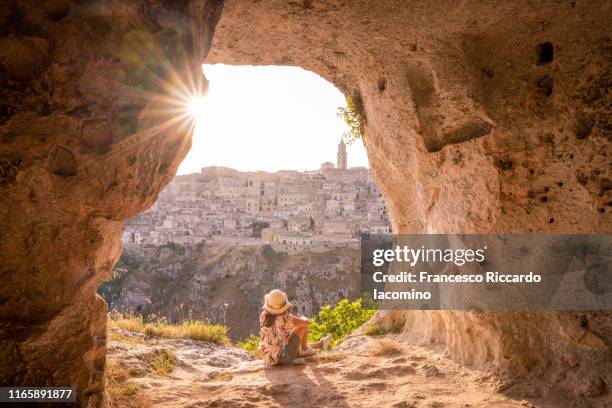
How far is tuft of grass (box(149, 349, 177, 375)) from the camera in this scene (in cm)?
505

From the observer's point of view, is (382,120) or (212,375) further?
(382,120)

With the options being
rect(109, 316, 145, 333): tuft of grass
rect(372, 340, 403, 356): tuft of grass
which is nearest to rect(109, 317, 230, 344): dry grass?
rect(109, 316, 145, 333): tuft of grass

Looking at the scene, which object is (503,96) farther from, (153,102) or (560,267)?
(153,102)

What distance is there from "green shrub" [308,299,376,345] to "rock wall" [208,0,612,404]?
4336 millimetres

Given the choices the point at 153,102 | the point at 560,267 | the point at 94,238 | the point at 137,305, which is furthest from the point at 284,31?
the point at 137,305

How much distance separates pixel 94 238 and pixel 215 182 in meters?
93.4

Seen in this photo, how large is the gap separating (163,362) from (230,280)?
47.8 meters

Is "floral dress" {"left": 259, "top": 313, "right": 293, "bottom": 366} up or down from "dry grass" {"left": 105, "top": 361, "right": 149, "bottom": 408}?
up

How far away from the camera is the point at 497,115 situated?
4309mm

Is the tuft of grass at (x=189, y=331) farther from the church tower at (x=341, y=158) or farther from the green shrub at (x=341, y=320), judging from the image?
the church tower at (x=341, y=158)

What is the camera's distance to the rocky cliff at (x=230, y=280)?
4666cm

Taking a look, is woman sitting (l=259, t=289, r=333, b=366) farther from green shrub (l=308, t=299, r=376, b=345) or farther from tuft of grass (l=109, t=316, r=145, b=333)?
green shrub (l=308, t=299, r=376, b=345)

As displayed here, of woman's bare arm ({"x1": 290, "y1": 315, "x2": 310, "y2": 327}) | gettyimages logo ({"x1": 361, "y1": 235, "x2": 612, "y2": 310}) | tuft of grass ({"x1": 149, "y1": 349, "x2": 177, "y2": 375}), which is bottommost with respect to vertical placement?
tuft of grass ({"x1": 149, "y1": 349, "x2": 177, "y2": 375})

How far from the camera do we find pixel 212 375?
517 centimetres
